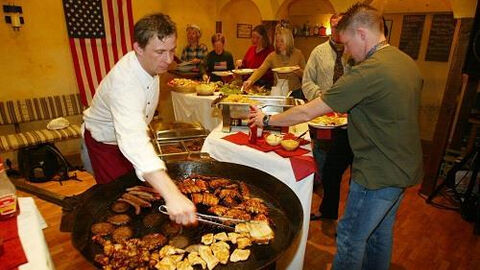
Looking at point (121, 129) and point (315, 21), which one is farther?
point (315, 21)

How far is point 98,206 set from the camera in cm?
168

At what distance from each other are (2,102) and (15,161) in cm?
90

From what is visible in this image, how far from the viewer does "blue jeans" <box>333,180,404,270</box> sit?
6.05 ft

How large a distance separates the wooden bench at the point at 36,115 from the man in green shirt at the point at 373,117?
12.2ft

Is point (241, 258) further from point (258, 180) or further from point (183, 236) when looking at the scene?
point (258, 180)

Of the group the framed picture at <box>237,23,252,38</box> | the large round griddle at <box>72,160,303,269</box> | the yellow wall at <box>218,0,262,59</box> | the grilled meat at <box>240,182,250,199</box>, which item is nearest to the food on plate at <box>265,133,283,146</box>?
the large round griddle at <box>72,160,303,269</box>

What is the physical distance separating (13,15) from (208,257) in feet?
15.9

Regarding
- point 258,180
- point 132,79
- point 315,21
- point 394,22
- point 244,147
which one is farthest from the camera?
point 315,21

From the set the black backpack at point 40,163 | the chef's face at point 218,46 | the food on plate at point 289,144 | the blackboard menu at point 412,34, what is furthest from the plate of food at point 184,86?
the blackboard menu at point 412,34

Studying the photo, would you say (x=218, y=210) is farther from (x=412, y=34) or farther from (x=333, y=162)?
(x=412, y=34)

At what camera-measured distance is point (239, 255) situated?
1.39 m

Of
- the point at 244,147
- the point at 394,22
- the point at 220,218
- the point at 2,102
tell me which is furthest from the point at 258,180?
the point at 394,22

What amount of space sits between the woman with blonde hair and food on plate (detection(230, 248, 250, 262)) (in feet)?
9.29

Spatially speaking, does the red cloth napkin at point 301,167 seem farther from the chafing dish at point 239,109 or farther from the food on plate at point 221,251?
the food on plate at point 221,251
